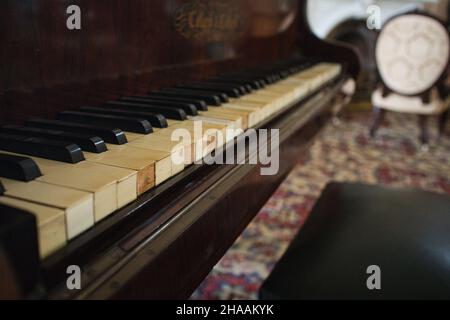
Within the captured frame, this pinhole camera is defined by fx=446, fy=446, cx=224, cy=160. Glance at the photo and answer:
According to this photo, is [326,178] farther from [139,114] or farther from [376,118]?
[139,114]

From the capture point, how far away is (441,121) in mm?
4199

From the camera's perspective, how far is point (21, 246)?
1.30ft

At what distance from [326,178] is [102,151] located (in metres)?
2.62

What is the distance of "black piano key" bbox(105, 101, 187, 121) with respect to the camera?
87cm

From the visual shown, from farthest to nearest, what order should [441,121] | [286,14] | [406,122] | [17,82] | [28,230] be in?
[406,122] < [441,121] < [286,14] < [17,82] < [28,230]

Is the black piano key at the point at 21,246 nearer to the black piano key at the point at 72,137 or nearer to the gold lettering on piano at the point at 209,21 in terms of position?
the black piano key at the point at 72,137

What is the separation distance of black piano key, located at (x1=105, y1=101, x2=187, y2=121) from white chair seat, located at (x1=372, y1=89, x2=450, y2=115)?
341cm

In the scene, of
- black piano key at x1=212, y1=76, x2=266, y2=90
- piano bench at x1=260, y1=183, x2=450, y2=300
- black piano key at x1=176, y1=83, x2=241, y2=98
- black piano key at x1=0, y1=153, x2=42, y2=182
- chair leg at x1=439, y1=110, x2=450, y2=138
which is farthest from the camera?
Answer: chair leg at x1=439, y1=110, x2=450, y2=138

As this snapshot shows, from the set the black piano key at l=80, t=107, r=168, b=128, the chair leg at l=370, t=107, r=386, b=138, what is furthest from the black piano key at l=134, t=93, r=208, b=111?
the chair leg at l=370, t=107, r=386, b=138

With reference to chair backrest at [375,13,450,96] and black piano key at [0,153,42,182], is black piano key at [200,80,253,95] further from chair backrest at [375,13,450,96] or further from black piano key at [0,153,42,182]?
chair backrest at [375,13,450,96]
